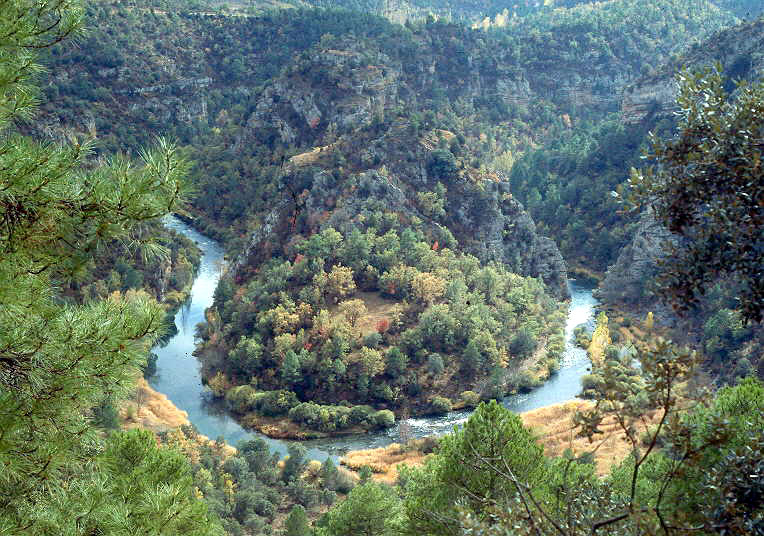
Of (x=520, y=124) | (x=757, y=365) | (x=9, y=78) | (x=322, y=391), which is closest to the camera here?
(x=9, y=78)

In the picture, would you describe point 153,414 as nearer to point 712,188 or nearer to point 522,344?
point 522,344

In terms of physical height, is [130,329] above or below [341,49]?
below

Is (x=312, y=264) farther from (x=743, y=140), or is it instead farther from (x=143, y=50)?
(x=143, y=50)

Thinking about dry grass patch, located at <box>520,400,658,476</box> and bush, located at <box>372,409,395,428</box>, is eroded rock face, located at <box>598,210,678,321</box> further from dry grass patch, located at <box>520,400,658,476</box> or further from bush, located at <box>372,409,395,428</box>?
bush, located at <box>372,409,395,428</box>

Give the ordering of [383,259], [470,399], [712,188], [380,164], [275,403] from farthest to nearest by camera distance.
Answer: [380,164] → [383,259] → [470,399] → [275,403] → [712,188]

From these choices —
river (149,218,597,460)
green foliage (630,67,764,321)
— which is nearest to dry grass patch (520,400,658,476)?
river (149,218,597,460)

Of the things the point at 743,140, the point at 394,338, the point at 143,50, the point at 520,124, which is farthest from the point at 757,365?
the point at 143,50

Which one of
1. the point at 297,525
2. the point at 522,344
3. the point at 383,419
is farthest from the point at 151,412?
the point at 522,344
